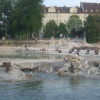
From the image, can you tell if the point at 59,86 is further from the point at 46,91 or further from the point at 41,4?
the point at 41,4

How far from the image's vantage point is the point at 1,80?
25.4 meters

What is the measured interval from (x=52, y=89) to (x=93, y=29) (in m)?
65.1

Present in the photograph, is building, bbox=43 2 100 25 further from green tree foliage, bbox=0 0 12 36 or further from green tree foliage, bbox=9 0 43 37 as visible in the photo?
green tree foliage, bbox=9 0 43 37

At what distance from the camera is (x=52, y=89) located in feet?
73.9

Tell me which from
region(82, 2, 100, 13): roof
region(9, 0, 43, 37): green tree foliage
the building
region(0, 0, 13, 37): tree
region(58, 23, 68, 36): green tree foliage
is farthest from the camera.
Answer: the building

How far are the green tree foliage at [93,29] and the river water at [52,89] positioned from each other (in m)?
60.2

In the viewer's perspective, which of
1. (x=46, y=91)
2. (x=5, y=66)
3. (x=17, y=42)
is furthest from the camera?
(x=17, y=42)

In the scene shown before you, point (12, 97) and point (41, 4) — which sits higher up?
point (41, 4)

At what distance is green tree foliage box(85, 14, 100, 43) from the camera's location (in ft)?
283

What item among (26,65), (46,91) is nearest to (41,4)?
(26,65)

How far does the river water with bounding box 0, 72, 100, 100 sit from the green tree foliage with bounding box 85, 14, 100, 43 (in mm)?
60217

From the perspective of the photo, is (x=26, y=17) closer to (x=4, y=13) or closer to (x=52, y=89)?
(x=4, y=13)

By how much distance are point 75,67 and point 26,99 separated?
10.4m

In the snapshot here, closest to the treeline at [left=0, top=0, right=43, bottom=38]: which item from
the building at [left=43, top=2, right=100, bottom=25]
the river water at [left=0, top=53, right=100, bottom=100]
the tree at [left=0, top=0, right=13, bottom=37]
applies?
the tree at [left=0, top=0, right=13, bottom=37]
